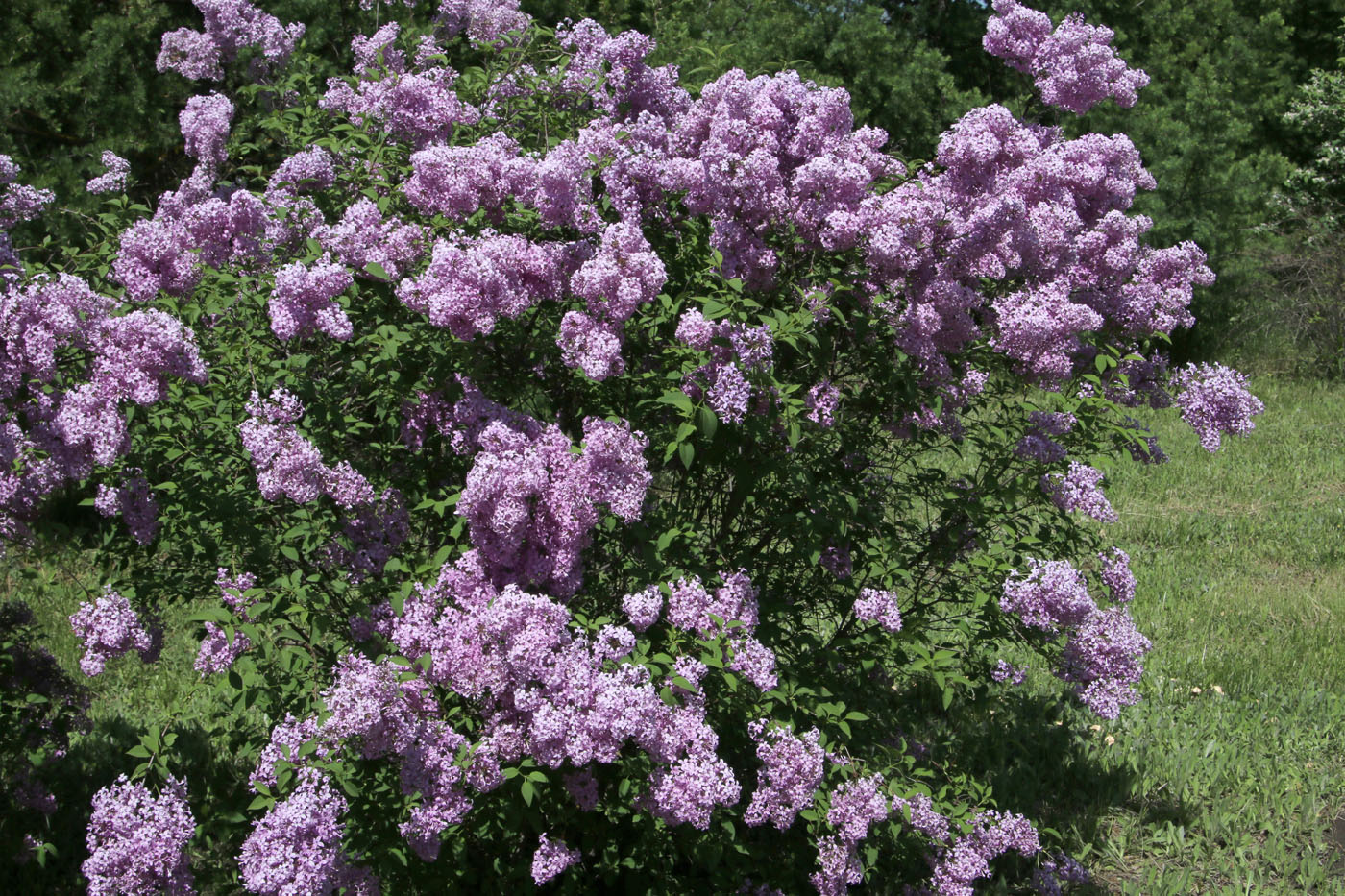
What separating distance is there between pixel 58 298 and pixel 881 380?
2.35 meters

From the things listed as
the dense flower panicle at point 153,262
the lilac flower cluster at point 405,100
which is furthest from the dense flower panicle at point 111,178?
the dense flower panicle at point 153,262

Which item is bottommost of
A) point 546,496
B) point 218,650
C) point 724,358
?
point 218,650

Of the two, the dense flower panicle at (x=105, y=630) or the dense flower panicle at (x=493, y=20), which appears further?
the dense flower panicle at (x=493, y=20)

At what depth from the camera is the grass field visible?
456 centimetres

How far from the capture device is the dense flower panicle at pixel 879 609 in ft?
11.4

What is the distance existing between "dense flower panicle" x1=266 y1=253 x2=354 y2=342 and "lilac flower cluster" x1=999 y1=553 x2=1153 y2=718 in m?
2.08

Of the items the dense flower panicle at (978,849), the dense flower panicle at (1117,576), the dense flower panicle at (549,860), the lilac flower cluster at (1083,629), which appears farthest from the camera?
the dense flower panicle at (1117,576)

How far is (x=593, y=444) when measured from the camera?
289cm

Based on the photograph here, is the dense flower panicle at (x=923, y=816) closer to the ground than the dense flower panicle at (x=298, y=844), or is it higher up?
closer to the ground

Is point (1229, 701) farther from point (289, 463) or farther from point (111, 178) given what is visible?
point (111, 178)

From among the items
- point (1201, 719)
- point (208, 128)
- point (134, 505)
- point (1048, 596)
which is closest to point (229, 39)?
point (208, 128)

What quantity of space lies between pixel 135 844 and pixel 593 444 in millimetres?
1489

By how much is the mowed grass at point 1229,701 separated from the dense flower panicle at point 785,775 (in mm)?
1930

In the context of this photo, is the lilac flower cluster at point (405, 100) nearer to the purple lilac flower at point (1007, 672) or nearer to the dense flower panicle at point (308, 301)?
the dense flower panicle at point (308, 301)
